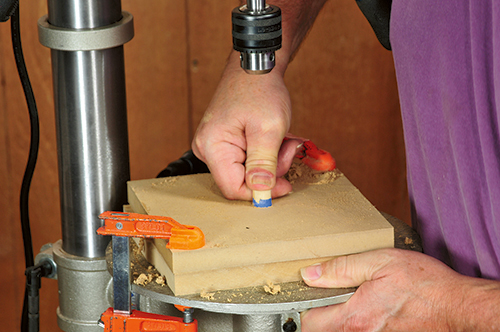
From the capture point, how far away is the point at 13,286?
1784 mm

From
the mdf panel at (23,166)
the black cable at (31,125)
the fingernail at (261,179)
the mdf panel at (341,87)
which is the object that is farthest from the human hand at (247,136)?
the mdf panel at (23,166)

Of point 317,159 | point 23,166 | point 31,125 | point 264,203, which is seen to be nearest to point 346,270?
point 264,203

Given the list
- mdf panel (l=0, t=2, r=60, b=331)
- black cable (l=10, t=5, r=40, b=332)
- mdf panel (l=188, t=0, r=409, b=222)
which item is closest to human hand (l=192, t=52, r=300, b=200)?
black cable (l=10, t=5, r=40, b=332)

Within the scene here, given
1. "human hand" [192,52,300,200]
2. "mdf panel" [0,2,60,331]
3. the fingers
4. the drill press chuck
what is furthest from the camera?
"mdf panel" [0,2,60,331]

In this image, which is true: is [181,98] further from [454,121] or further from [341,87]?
[454,121]

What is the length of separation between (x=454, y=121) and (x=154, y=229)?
374 mm

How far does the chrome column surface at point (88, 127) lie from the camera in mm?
905

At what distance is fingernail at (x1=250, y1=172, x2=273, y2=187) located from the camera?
864 mm

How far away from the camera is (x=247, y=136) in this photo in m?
0.94

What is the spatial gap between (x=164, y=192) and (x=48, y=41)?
0.26 m

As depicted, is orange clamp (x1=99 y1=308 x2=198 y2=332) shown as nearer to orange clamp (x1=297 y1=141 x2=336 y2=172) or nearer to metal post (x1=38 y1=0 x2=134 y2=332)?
metal post (x1=38 y1=0 x2=134 y2=332)

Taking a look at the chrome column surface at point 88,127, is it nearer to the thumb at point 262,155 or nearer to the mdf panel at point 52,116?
the thumb at point 262,155

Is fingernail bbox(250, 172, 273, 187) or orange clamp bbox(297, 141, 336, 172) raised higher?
fingernail bbox(250, 172, 273, 187)

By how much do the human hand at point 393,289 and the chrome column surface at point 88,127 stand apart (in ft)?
1.10
